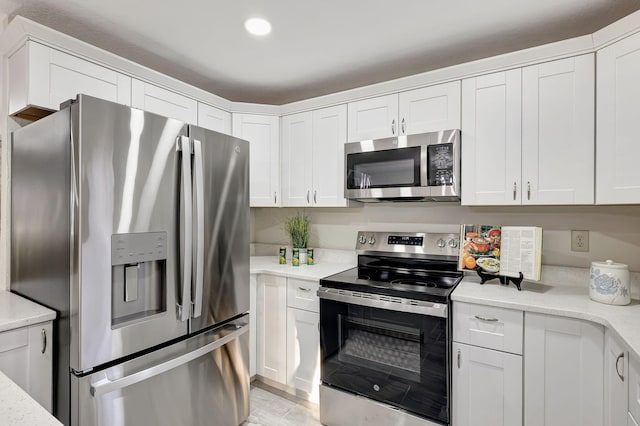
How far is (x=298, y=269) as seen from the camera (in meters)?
2.59

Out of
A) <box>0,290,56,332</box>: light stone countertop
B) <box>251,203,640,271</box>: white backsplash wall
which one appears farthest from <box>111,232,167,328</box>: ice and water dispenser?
<box>251,203,640,271</box>: white backsplash wall

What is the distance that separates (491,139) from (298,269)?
1.57m

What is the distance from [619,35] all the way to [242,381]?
2.74 metres

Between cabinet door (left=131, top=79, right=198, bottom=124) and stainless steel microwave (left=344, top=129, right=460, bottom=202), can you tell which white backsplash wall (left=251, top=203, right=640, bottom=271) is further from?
cabinet door (left=131, top=79, right=198, bottom=124)

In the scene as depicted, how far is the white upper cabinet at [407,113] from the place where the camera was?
7.17 ft

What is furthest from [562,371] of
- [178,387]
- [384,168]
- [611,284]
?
[178,387]

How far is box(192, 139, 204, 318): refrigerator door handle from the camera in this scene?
175 cm

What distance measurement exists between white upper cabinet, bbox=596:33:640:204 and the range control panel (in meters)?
0.86

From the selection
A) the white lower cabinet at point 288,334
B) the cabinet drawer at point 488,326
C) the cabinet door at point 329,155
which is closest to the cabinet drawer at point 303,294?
the white lower cabinet at point 288,334

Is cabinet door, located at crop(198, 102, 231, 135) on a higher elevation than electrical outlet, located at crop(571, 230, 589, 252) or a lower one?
higher

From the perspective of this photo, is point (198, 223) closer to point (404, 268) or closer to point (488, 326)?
point (404, 268)

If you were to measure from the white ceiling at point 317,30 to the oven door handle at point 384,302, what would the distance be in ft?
5.09

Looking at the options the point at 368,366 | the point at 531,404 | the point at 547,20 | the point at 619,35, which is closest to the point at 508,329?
the point at 531,404

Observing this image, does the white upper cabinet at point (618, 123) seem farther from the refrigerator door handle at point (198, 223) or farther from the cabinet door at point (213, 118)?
the cabinet door at point (213, 118)
